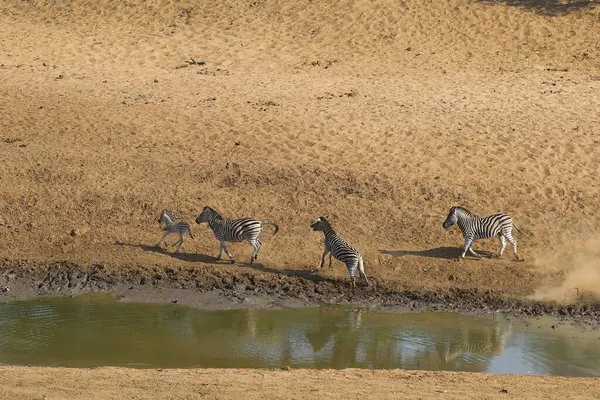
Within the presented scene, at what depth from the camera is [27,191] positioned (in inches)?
738

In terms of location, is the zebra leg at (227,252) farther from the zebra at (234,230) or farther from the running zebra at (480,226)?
the running zebra at (480,226)

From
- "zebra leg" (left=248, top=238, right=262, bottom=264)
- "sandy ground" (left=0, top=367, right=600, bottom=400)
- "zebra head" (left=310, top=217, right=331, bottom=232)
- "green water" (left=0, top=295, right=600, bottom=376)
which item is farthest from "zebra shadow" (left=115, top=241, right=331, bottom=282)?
"sandy ground" (left=0, top=367, right=600, bottom=400)

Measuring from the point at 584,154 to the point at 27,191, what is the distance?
35.9 feet

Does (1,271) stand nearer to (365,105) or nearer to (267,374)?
(267,374)

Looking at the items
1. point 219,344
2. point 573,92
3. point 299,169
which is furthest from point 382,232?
point 573,92

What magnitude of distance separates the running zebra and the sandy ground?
4585 mm

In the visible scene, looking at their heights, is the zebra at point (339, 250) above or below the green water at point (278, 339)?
above

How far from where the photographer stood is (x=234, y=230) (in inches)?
651

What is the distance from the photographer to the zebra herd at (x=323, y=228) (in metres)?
16.5

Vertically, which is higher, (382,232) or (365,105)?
(365,105)

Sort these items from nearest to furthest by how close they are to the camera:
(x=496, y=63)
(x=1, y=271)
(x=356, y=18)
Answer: (x=1, y=271) → (x=496, y=63) → (x=356, y=18)

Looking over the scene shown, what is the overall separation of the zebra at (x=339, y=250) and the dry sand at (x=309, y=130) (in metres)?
0.49

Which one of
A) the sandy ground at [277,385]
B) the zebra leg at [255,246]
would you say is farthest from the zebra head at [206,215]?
the sandy ground at [277,385]

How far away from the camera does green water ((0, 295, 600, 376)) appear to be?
1360 cm
